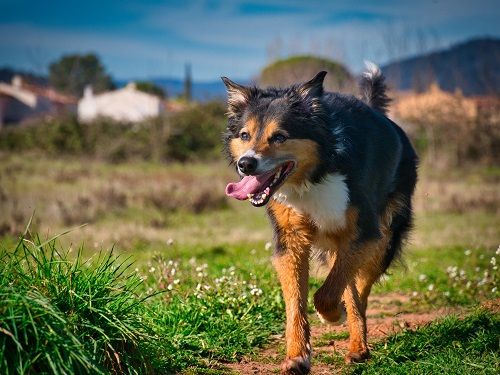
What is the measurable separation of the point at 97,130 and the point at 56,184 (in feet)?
33.7

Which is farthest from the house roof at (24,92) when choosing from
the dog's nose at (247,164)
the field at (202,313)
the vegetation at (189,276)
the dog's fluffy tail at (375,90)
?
the dog's nose at (247,164)

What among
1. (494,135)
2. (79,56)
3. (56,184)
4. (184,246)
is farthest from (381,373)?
(79,56)

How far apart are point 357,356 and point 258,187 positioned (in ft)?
5.24

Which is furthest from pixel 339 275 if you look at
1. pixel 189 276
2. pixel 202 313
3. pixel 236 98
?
pixel 189 276

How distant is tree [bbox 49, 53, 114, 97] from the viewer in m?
53.1

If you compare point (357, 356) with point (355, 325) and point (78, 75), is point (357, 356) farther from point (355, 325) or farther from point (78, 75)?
point (78, 75)

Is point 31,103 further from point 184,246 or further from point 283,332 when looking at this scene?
point 283,332

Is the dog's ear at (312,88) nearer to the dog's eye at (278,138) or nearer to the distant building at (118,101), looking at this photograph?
the dog's eye at (278,138)

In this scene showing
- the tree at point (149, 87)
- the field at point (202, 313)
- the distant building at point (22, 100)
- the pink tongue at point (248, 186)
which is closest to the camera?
the field at point (202, 313)

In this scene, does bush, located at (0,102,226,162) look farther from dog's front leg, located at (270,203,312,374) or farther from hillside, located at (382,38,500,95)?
dog's front leg, located at (270,203,312,374)

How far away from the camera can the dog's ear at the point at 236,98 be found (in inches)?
207

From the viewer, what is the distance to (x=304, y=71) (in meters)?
32.7

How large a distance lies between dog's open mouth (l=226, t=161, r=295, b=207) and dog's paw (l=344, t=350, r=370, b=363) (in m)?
1.46

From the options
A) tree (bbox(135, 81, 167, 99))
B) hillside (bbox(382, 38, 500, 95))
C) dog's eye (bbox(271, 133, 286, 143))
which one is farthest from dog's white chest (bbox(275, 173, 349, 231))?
tree (bbox(135, 81, 167, 99))
